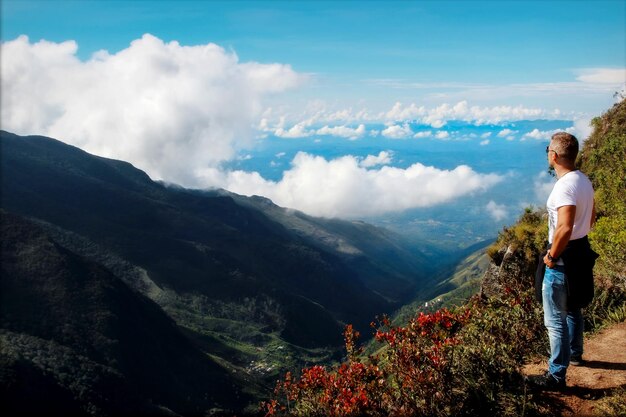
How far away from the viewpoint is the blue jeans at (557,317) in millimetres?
7828

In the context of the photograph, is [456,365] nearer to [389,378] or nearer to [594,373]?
[389,378]

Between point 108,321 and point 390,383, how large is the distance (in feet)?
631

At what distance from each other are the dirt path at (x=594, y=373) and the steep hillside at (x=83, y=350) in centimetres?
13017

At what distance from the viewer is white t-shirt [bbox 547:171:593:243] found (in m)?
7.42

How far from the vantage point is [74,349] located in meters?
153

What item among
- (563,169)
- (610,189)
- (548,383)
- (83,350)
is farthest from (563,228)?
(83,350)

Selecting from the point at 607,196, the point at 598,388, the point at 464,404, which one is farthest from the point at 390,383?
the point at 607,196

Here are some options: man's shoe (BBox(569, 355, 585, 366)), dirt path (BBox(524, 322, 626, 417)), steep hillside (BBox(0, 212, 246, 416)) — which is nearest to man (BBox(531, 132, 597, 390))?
dirt path (BBox(524, 322, 626, 417))

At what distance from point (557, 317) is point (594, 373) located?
1514mm

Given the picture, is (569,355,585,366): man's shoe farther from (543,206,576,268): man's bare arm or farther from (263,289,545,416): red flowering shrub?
(543,206,576,268): man's bare arm

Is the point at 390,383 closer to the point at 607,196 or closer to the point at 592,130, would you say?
the point at 607,196

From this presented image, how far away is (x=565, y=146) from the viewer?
757 cm

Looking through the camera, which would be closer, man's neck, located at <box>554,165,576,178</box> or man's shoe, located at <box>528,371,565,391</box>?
man's neck, located at <box>554,165,576,178</box>

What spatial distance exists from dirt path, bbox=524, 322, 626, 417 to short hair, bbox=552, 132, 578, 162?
4.02 m
